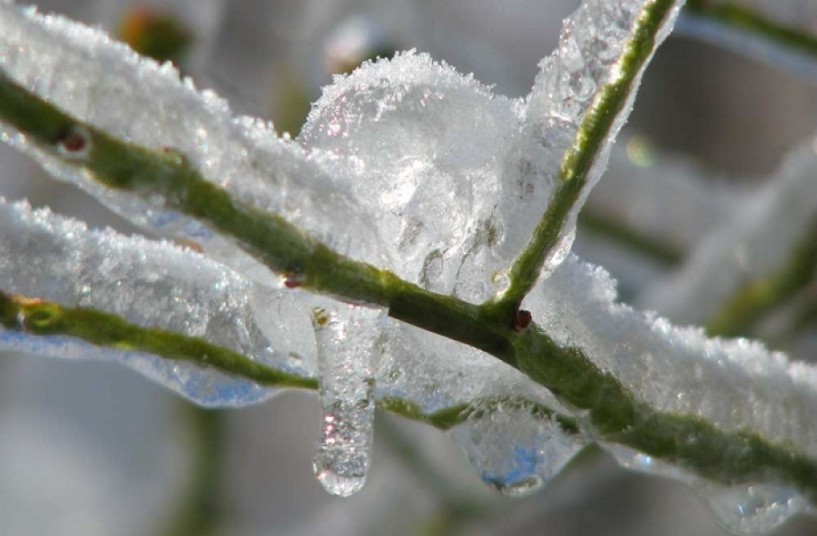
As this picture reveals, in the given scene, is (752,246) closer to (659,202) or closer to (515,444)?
(659,202)

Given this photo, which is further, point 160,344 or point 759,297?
point 759,297

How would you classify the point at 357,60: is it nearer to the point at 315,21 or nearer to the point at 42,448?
the point at 315,21

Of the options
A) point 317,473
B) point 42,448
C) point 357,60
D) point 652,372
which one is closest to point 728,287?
point 357,60

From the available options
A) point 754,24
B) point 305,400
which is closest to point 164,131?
point 754,24

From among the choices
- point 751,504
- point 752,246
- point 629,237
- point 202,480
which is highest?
point 751,504

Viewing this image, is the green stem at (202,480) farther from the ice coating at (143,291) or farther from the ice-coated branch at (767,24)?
the ice coating at (143,291)
